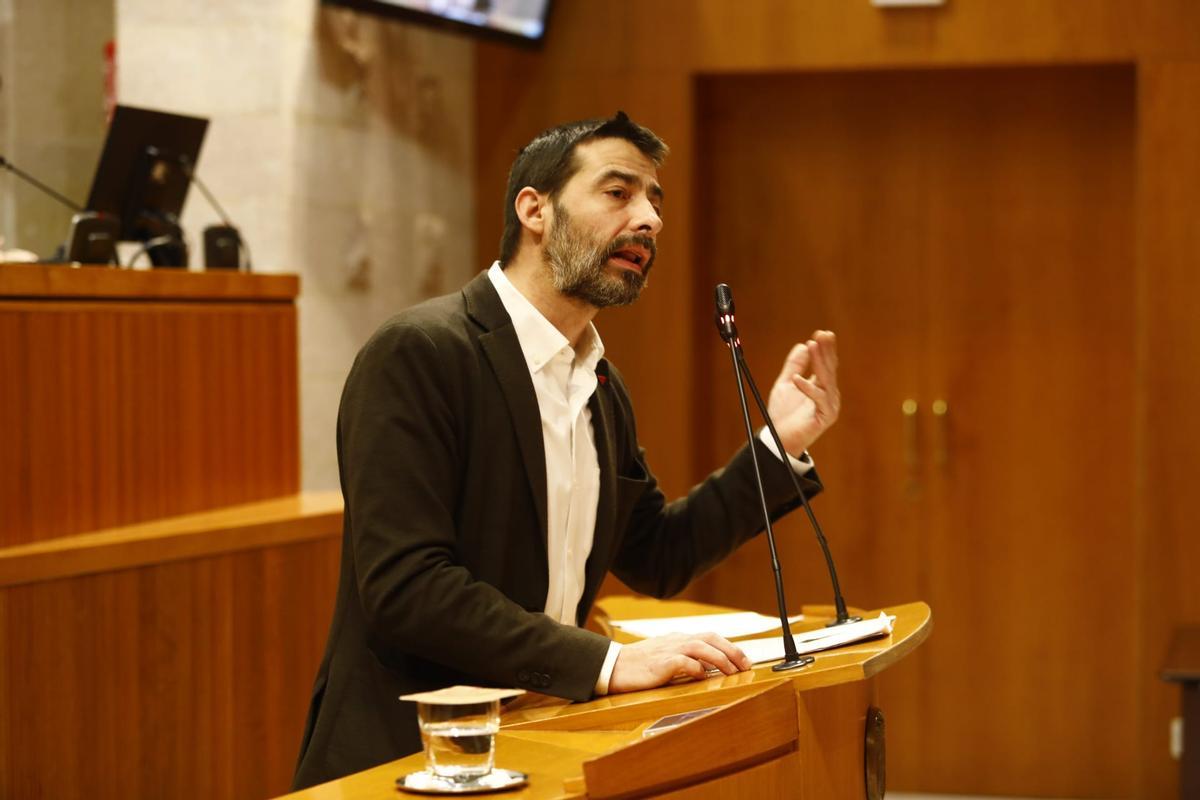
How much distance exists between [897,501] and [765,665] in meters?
3.56

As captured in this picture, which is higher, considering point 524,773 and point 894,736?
point 524,773

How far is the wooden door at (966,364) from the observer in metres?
5.34

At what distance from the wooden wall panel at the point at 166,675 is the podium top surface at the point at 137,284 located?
61 centimetres

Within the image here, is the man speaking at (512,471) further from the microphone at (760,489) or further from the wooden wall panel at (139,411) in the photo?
the wooden wall panel at (139,411)

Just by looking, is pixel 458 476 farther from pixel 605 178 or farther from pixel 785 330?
pixel 785 330

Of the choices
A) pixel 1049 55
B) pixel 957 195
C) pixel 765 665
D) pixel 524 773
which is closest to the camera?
pixel 524 773

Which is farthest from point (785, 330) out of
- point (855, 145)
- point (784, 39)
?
point (784, 39)

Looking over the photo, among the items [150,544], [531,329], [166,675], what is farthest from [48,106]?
[531,329]

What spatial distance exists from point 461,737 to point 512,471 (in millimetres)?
601

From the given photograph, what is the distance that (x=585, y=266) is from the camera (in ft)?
7.41

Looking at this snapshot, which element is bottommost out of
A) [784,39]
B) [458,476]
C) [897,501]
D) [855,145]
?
[897,501]

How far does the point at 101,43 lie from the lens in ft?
16.9

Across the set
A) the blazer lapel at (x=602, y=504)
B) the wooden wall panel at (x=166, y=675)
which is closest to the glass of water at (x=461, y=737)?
the blazer lapel at (x=602, y=504)

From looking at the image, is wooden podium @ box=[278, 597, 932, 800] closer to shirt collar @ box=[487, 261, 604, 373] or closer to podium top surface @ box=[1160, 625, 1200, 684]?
shirt collar @ box=[487, 261, 604, 373]
